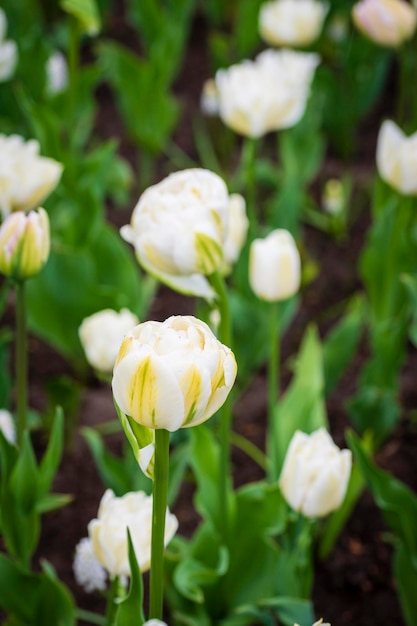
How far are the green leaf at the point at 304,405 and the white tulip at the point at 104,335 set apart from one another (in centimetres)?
25

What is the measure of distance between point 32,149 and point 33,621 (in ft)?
1.96

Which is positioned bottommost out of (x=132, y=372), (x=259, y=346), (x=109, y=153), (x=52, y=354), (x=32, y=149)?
(x=52, y=354)

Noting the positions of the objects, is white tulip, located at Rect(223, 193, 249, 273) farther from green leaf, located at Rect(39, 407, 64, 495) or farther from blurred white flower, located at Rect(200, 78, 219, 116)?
blurred white flower, located at Rect(200, 78, 219, 116)

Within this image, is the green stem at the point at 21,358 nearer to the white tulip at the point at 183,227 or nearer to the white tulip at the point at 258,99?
the white tulip at the point at 183,227

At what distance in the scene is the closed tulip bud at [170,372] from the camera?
0.70 m

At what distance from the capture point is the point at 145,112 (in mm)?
2320

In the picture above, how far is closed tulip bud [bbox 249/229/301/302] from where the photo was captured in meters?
1.23

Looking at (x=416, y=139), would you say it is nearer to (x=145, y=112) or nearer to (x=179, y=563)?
(x=179, y=563)

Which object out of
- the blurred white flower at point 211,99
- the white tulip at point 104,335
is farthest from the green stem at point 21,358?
the blurred white flower at point 211,99

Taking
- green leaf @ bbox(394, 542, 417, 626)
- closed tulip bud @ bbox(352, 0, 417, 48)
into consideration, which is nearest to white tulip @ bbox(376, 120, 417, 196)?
closed tulip bud @ bbox(352, 0, 417, 48)

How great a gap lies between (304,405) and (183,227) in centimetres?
47

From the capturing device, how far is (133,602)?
854 mm

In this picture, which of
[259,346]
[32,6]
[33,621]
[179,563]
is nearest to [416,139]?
[259,346]

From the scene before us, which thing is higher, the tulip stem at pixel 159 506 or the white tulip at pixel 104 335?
the tulip stem at pixel 159 506
